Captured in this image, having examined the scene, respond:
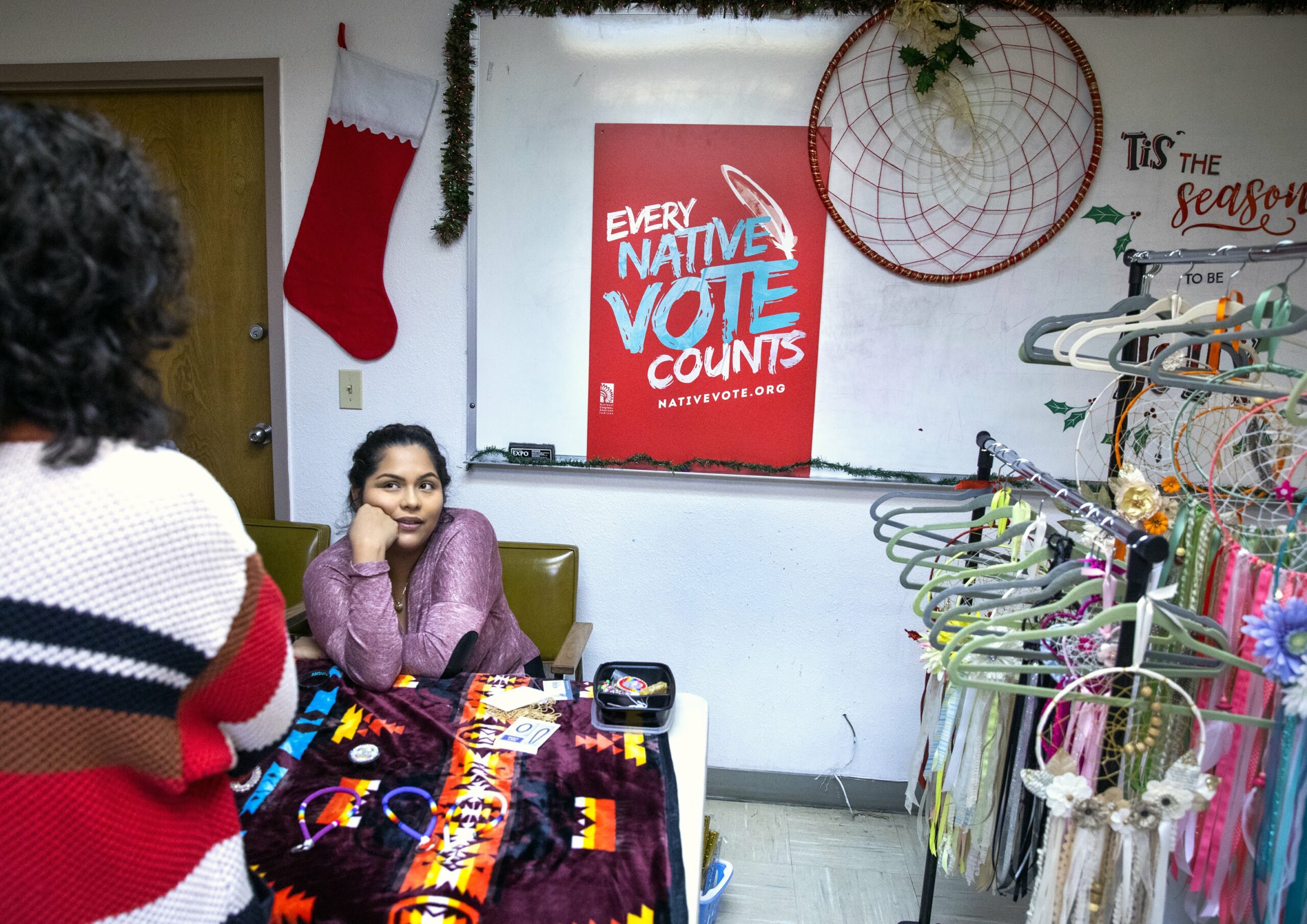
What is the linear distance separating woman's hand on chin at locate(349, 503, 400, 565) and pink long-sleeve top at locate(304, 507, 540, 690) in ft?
0.08

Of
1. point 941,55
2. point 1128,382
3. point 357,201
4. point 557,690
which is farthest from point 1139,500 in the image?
point 357,201

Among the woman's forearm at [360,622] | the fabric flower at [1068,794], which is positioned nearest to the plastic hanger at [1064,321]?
the fabric flower at [1068,794]

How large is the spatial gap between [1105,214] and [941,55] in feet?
1.95

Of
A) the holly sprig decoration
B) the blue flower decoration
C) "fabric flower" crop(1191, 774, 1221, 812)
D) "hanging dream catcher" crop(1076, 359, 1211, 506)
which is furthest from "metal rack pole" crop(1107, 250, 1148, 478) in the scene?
the holly sprig decoration

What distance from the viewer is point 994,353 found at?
7.22ft

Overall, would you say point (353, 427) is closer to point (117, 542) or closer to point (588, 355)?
point (588, 355)

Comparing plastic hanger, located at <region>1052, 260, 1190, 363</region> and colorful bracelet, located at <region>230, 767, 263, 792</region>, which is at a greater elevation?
plastic hanger, located at <region>1052, 260, 1190, 363</region>

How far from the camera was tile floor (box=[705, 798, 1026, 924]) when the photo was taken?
1.99 m

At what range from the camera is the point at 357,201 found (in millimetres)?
2285

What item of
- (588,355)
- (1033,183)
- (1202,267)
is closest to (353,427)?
(588,355)

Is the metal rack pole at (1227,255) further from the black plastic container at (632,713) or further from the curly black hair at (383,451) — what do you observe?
the curly black hair at (383,451)

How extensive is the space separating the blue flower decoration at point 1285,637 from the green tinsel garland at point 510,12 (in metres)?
1.63

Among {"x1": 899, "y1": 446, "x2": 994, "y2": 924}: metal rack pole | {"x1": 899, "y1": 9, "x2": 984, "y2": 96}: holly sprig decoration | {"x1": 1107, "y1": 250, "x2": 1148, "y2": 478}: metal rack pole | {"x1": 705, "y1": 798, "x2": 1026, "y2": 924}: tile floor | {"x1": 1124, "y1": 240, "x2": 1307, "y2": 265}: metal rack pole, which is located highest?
{"x1": 899, "y1": 9, "x2": 984, "y2": 96}: holly sprig decoration

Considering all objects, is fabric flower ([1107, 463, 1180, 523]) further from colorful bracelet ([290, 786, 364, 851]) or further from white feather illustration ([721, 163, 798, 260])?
colorful bracelet ([290, 786, 364, 851])
